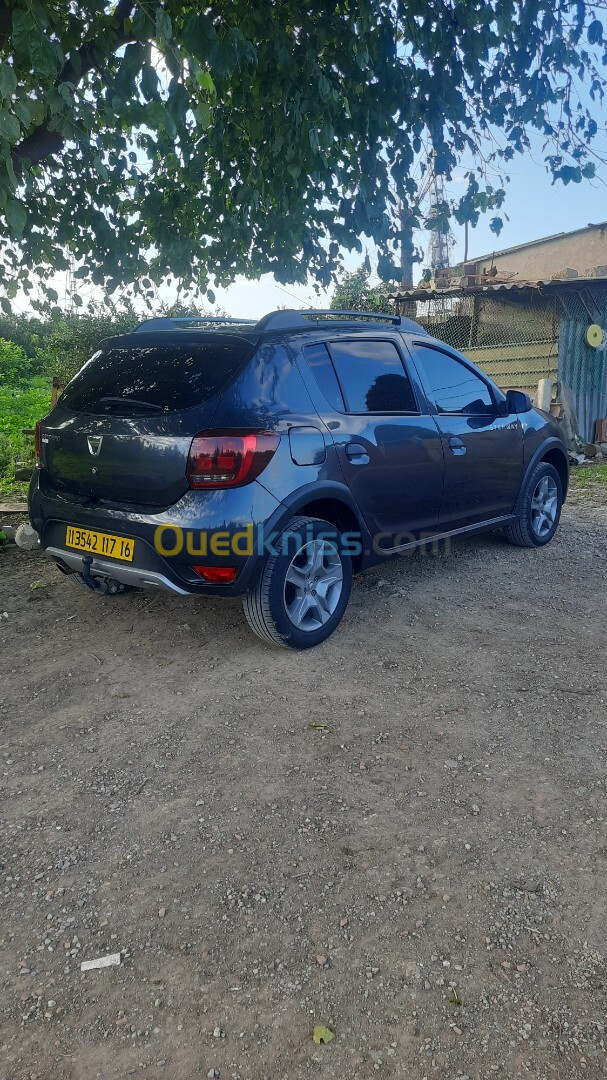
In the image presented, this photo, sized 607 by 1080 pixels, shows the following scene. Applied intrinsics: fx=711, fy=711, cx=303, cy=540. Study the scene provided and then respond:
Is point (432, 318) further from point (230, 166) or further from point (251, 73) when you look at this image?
point (251, 73)

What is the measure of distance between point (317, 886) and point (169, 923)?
0.47m

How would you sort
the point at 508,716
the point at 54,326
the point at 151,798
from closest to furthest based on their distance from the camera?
the point at 151,798 → the point at 508,716 → the point at 54,326

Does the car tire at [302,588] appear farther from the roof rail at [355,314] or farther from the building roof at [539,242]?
the building roof at [539,242]

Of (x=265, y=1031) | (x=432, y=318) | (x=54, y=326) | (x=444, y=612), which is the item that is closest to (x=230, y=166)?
(x=444, y=612)

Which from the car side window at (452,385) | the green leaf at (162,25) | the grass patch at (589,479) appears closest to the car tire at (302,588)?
the car side window at (452,385)

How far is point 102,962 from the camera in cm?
200

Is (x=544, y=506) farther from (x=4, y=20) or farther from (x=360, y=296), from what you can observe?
(x=360, y=296)

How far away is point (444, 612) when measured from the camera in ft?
15.5

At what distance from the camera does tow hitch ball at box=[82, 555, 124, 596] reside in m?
3.90

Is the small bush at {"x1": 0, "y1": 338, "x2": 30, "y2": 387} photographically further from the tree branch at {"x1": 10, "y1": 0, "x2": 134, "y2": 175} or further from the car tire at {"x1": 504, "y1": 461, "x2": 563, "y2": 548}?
the car tire at {"x1": 504, "y1": 461, "x2": 563, "y2": 548}

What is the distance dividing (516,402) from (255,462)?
9.53ft

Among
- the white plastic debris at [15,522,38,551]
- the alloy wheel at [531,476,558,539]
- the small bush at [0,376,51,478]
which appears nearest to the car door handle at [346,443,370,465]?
the alloy wheel at [531,476,558,539]

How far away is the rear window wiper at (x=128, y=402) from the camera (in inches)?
145

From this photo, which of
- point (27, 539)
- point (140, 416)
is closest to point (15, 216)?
point (140, 416)
